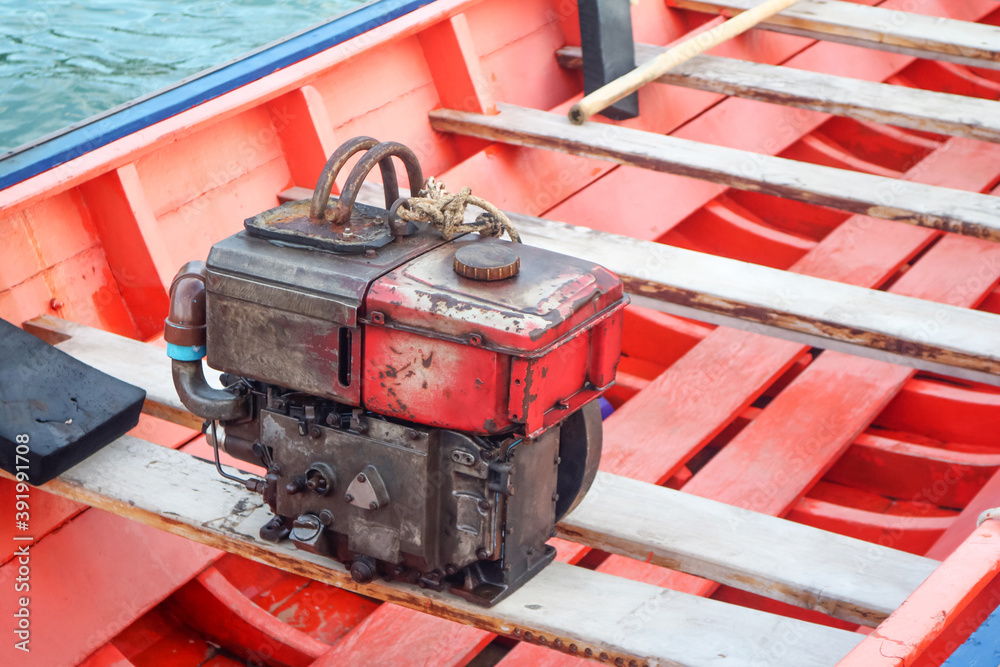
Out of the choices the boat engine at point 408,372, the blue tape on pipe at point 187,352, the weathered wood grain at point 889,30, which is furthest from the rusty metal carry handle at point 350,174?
the weathered wood grain at point 889,30

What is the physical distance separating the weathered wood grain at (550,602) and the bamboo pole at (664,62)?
1.73m

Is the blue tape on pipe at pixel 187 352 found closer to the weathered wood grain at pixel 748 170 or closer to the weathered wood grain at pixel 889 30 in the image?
the weathered wood grain at pixel 748 170

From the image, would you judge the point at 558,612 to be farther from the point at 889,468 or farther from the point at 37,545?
the point at 889,468

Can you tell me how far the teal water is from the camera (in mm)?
4352

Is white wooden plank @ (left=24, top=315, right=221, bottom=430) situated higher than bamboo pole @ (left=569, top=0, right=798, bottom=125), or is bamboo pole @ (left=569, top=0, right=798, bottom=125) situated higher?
bamboo pole @ (left=569, top=0, right=798, bottom=125)

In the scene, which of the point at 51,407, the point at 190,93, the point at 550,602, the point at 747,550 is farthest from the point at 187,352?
the point at 190,93

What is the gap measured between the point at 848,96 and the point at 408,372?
2.29m

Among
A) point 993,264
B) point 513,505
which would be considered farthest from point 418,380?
point 993,264

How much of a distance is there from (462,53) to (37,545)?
6.51 feet

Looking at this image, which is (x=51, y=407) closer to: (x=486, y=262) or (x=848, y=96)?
(x=486, y=262)

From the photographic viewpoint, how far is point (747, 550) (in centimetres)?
170

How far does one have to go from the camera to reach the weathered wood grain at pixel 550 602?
4.79 feet

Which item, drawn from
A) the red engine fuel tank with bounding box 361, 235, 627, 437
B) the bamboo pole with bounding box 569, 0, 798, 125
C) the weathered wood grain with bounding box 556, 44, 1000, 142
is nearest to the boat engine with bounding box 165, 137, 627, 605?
the red engine fuel tank with bounding box 361, 235, 627, 437

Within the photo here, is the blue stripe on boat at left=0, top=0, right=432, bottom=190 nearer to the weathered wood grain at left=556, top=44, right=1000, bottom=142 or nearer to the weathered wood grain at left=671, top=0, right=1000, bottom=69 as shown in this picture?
the weathered wood grain at left=556, top=44, right=1000, bottom=142
